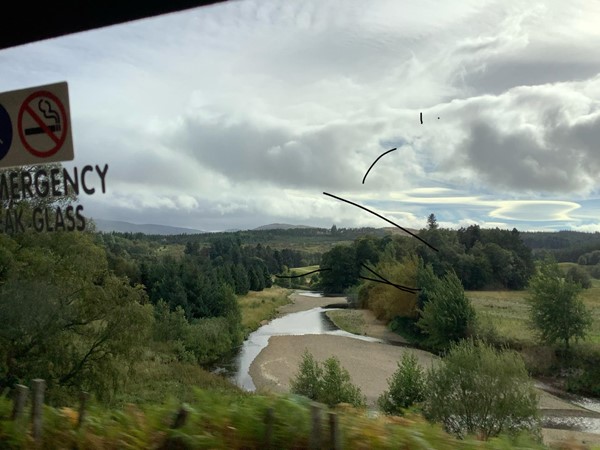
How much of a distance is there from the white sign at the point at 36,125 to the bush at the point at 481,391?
2.58m

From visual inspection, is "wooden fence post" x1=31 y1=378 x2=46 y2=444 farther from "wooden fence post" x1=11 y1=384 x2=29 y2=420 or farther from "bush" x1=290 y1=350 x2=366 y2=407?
"bush" x1=290 y1=350 x2=366 y2=407

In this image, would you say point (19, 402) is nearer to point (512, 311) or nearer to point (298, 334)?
point (512, 311)

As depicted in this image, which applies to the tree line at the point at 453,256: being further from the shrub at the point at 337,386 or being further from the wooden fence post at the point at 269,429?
the wooden fence post at the point at 269,429

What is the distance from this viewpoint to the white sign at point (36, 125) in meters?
3.00

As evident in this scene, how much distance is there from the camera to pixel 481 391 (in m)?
3.94

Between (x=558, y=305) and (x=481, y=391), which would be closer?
(x=558, y=305)

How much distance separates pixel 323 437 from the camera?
1.94m

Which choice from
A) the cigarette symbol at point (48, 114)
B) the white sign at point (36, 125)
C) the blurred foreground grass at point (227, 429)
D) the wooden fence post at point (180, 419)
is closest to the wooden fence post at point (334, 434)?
the blurred foreground grass at point (227, 429)

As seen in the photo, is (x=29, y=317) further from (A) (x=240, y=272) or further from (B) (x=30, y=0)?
(B) (x=30, y=0)

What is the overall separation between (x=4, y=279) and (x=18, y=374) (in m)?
2.70

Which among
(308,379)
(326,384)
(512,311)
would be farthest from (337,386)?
(512,311)

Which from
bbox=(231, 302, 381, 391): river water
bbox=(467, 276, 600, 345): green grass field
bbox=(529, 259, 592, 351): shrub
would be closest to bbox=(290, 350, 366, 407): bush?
bbox=(231, 302, 381, 391): river water

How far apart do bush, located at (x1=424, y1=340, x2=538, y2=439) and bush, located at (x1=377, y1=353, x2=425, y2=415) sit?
0.29 feet

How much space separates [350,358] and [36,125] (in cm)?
272
